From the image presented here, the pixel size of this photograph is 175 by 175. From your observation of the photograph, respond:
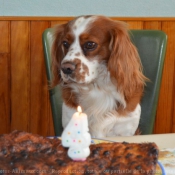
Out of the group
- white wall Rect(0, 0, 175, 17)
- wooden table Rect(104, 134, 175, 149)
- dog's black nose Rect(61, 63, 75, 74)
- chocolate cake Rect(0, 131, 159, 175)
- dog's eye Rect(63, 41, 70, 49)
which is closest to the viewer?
chocolate cake Rect(0, 131, 159, 175)

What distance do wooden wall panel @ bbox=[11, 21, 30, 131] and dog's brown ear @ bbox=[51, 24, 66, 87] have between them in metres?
0.39

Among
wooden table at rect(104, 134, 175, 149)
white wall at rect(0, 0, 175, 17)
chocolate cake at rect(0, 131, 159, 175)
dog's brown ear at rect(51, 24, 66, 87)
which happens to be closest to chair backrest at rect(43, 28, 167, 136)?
dog's brown ear at rect(51, 24, 66, 87)

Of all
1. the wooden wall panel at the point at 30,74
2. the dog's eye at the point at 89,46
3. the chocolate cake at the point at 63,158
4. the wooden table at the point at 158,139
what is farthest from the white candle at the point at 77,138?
the wooden wall panel at the point at 30,74

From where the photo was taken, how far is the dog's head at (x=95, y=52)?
1.53 metres

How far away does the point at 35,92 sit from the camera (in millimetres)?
2252

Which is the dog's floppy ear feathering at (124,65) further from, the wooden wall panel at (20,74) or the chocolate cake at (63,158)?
the chocolate cake at (63,158)

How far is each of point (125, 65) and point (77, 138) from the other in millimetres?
1057

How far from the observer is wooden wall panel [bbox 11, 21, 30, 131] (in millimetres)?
2135

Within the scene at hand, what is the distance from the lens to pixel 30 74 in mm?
2213

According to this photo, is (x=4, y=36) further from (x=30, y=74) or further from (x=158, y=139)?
(x=158, y=139)

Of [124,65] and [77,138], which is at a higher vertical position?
[124,65]

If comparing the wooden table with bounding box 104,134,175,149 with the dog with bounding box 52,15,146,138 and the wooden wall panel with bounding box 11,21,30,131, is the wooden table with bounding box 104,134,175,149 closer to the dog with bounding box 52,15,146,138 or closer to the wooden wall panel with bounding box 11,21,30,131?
the dog with bounding box 52,15,146,138

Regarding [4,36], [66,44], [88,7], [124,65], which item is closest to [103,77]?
[124,65]

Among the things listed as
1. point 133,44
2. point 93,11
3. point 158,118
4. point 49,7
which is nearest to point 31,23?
point 49,7
